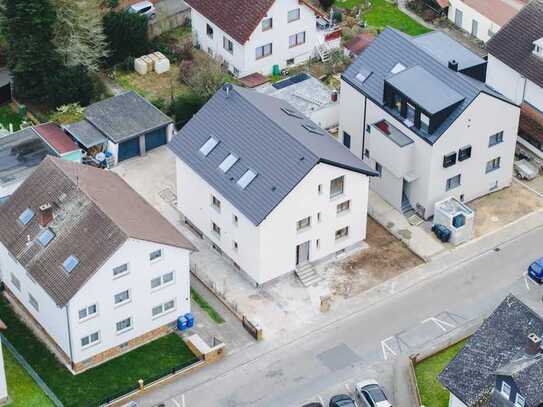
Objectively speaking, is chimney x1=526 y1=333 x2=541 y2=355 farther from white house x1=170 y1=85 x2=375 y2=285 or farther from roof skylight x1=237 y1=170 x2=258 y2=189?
roof skylight x1=237 y1=170 x2=258 y2=189

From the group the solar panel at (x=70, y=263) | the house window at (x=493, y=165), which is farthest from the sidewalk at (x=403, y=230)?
the solar panel at (x=70, y=263)

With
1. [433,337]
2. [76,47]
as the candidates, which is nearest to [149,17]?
[76,47]

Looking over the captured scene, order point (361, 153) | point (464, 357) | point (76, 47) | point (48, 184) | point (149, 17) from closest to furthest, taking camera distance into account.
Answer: point (464, 357) < point (48, 184) < point (361, 153) < point (76, 47) < point (149, 17)

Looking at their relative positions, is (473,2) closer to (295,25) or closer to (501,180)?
(295,25)

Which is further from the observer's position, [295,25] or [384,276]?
[295,25]

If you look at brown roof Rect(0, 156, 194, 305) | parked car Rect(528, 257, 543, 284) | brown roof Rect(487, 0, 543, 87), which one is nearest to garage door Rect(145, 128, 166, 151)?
brown roof Rect(0, 156, 194, 305)

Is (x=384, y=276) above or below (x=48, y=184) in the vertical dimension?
below
